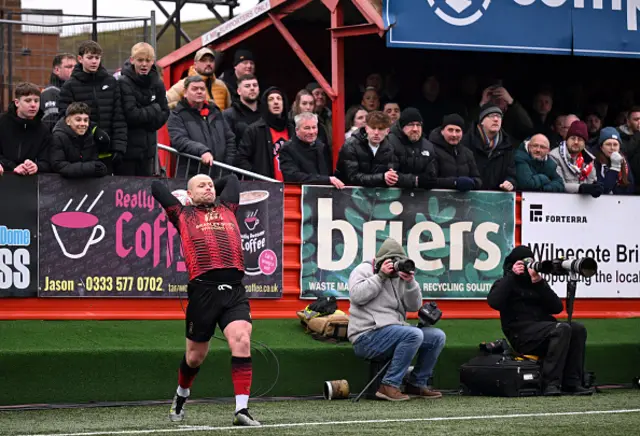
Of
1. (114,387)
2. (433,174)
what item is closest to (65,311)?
(114,387)

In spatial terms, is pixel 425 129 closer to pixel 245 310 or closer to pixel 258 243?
pixel 258 243

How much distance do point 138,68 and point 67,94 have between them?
72 centimetres

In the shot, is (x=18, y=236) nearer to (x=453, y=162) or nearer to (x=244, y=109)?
(x=244, y=109)

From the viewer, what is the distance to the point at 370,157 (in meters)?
13.6

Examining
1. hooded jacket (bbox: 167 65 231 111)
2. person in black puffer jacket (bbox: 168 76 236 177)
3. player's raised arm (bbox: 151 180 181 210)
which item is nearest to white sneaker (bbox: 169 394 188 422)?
player's raised arm (bbox: 151 180 181 210)

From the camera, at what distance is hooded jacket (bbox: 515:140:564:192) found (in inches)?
567

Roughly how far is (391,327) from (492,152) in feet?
10.5

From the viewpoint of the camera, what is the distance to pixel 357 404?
11656 mm

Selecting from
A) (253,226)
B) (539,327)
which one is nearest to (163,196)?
(253,226)

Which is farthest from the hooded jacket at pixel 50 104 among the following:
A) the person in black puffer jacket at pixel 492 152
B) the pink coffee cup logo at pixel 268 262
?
the person in black puffer jacket at pixel 492 152

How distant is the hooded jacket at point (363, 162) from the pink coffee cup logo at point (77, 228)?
2516mm

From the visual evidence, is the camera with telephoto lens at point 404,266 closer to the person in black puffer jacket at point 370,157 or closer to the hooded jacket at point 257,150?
the person in black puffer jacket at point 370,157

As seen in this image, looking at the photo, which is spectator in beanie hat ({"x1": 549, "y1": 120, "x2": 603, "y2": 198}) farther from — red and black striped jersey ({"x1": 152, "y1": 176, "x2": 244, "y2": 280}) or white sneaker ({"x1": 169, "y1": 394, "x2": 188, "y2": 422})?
white sneaker ({"x1": 169, "y1": 394, "x2": 188, "y2": 422})

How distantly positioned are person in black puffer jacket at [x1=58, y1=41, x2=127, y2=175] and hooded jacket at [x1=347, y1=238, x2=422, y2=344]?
8.49 feet
